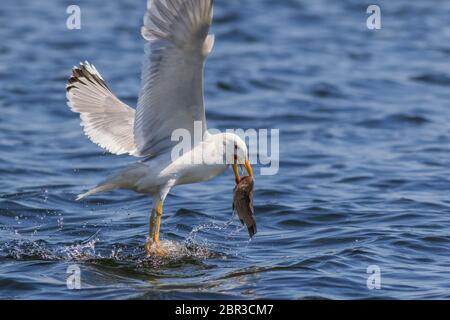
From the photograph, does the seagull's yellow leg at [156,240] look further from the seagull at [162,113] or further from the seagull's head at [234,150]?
the seagull's head at [234,150]

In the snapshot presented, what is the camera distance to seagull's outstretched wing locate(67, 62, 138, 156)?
9.55 m

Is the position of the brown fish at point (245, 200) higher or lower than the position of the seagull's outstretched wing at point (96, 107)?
lower

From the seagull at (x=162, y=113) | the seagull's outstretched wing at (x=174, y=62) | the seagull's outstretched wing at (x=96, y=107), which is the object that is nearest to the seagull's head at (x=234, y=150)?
the seagull at (x=162, y=113)

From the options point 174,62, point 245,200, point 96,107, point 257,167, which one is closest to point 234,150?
point 245,200

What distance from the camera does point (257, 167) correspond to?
1302cm

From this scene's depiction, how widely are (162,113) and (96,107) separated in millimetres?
1540

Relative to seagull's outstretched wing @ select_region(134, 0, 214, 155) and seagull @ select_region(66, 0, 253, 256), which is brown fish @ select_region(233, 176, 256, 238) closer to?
seagull @ select_region(66, 0, 253, 256)

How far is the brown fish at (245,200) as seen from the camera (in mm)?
8422

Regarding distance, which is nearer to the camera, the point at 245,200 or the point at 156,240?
the point at 245,200

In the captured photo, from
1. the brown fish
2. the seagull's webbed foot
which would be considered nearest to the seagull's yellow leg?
the seagull's webbed foot

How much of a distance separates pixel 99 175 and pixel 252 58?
8.14 m

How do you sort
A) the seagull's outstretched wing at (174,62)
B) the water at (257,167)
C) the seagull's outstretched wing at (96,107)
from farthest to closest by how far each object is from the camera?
the seagull's outstretched wing at (96,107) < the water at (257,167) < the seagull's outstretched wing at (174,62)

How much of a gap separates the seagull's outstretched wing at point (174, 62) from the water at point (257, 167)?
1378mm

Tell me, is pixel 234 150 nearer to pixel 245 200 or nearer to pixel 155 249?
pixel 245 200
